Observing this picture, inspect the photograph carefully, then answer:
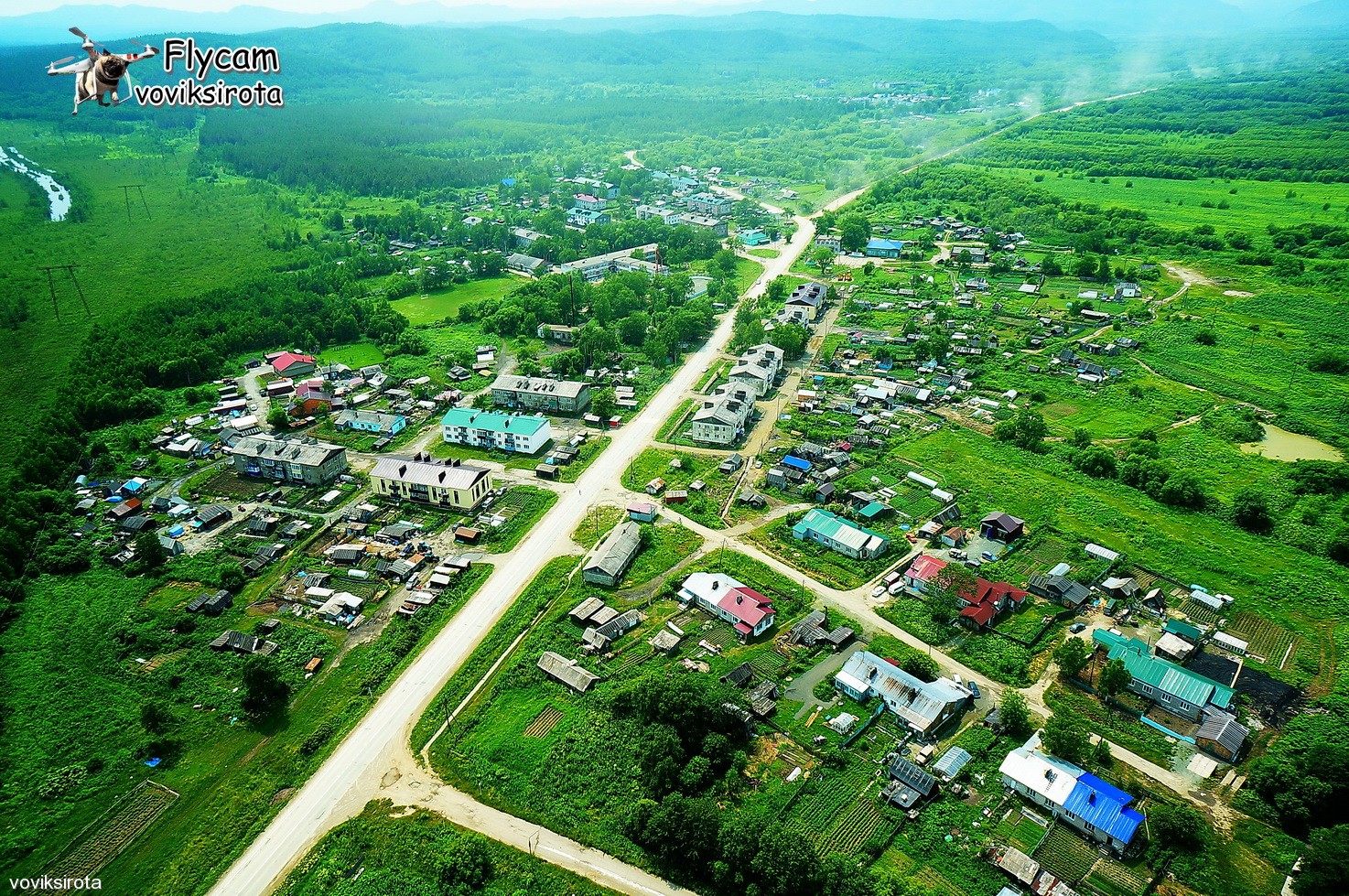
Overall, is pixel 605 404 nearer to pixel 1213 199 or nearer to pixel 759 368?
pixel 759 368

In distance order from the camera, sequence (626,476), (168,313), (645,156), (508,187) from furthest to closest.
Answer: (645,156), (508,187), (168,313), (626,476)

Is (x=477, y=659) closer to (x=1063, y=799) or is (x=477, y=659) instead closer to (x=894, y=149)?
(x=1063, y=799)

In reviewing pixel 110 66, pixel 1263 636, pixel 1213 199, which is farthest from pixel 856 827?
pixel 1213 199

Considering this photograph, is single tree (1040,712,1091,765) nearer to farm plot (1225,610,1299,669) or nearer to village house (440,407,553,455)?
farm plot (1225,610,1299,669)

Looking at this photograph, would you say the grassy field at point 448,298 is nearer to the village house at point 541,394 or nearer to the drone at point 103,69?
the village house at point 541,394

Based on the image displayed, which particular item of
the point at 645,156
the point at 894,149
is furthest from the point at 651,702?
the point at 894,149
